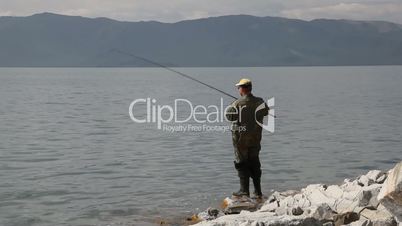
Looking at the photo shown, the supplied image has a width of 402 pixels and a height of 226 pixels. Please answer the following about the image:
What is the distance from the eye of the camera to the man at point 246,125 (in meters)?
12.0

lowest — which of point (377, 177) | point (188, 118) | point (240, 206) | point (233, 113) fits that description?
point (240, 206)

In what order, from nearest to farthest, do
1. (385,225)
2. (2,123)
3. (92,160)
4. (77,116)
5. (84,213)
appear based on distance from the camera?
(385,225), (84,213), (92,160), (2,123), (77,116)

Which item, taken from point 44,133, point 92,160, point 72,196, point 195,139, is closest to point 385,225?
point 72,196

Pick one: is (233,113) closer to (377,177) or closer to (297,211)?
(297,211)

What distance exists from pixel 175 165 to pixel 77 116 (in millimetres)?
21787

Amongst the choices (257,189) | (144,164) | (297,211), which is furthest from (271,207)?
(144,164)

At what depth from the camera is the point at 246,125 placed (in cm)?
→ 1204

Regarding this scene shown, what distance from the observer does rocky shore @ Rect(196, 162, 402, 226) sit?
720cm

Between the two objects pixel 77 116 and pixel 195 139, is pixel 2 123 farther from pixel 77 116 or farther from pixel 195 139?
pixel 195 139

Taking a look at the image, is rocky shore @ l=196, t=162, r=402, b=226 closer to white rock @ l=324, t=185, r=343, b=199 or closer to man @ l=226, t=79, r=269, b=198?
white rock @ l=324, t=185, r=343, b=199

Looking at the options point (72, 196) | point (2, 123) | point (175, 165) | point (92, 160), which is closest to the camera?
point (72, 196)

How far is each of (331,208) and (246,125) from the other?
2676mm

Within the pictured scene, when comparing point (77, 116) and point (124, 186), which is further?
point (77, 116)

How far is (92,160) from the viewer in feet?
69.7
